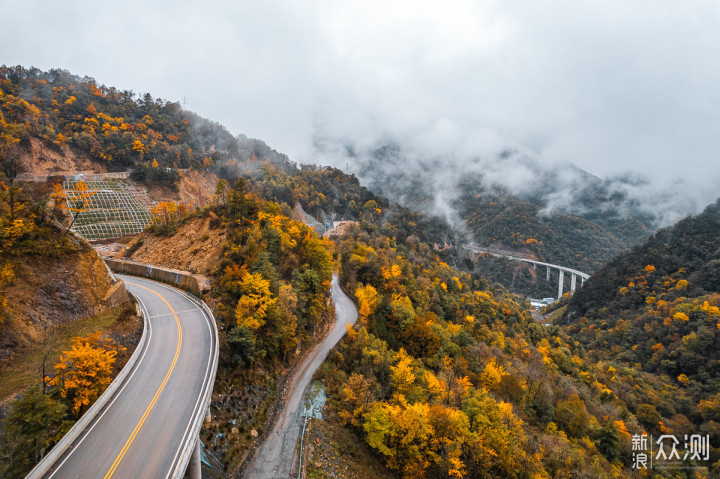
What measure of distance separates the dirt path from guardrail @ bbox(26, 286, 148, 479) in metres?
8.66

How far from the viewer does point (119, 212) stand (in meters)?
51.1

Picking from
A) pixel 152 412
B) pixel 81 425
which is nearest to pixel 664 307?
pixel 152 412

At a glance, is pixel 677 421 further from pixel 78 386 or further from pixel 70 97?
pixel 70 97

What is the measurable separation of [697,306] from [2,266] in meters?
104

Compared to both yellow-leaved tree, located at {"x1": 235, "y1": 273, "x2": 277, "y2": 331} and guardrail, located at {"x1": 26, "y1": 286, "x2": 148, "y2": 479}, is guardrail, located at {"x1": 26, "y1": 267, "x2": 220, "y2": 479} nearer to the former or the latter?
guardrail, located at {"x1": 26, "y1": 286, "x2": 148, "y2": 479}

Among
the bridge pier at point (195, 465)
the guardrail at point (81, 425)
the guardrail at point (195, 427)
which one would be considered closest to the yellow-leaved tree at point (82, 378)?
the guardrail at point (81, 425)

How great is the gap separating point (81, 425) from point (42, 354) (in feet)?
20.3

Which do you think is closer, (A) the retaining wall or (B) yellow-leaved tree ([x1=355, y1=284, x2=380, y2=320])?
(A) the retaining wall

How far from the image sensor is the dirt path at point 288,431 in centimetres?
1736

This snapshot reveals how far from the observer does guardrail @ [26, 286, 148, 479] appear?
10.4m

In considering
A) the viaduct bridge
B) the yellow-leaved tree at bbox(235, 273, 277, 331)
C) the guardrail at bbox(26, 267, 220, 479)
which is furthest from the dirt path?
the viaduct bridge

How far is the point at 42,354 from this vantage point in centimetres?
1549

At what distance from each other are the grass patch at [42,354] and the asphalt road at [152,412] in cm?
293

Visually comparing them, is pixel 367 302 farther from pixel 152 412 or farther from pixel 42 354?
pixel 42 354
